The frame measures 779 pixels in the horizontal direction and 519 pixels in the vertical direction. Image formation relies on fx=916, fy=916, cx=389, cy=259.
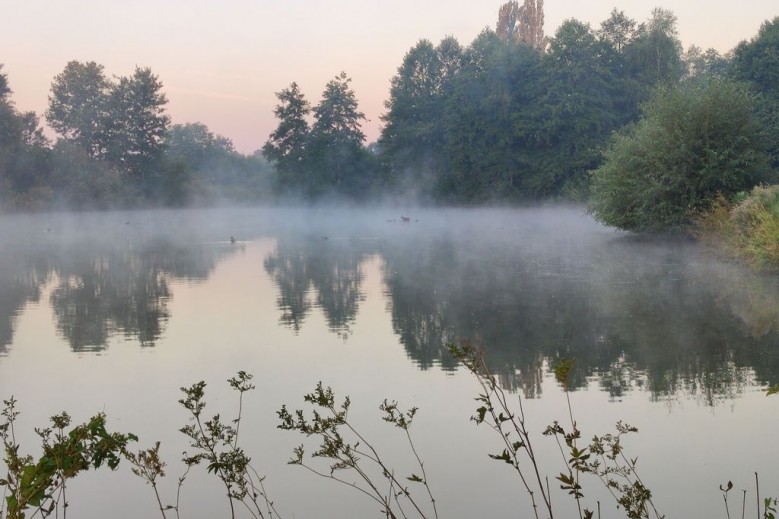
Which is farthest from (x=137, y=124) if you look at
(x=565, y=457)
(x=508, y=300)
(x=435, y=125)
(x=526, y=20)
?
(x=565, y=457)

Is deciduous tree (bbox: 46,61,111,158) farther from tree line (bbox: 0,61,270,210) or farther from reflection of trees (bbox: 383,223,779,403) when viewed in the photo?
reflection of trees (bbox: 383,223,779,403)

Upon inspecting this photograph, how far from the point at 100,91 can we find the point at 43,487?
8367cm

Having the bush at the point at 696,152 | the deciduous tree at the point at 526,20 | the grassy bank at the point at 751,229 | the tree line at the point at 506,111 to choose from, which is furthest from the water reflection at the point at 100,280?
the deciduous tree at the point at 526,20

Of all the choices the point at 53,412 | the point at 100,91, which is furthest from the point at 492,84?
the point at 53,412

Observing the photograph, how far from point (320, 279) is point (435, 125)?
5786 centimetres

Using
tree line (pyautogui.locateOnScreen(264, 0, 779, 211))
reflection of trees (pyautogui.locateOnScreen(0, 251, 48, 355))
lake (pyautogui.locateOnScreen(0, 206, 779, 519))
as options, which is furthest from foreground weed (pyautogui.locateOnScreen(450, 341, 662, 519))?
tree line (pyautogui.locateOnScreen(264, 0, 779, 211))

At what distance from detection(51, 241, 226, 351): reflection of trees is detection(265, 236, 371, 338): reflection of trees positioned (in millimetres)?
2037

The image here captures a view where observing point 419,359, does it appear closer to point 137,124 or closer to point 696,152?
point 696,152

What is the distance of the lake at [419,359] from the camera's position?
6.48 meters

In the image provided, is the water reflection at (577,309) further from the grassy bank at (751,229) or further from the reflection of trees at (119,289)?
the reflection of trees at (119,289)

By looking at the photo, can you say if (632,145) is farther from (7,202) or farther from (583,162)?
(7,202)

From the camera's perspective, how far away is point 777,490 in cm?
605

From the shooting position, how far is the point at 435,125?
252 ft

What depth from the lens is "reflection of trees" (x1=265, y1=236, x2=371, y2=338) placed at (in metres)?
14.8
